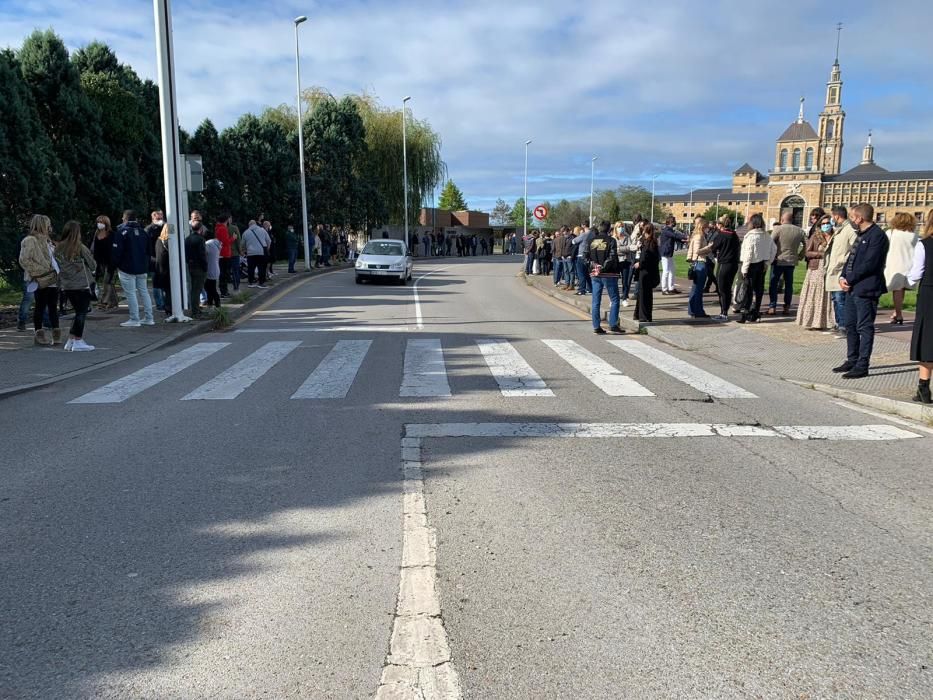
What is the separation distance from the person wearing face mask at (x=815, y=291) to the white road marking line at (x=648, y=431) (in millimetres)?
6264

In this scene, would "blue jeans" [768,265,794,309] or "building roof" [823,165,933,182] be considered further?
"building roof" [823,165,933,182]

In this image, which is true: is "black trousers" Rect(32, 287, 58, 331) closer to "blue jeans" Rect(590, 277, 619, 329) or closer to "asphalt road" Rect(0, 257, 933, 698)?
"asphalt road" Rect(0, 257, 933, 698)

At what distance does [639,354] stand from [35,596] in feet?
29.1

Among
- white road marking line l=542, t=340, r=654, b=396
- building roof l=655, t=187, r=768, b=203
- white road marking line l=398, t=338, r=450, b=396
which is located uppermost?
building roof l=655, t=187, r=768, b=203

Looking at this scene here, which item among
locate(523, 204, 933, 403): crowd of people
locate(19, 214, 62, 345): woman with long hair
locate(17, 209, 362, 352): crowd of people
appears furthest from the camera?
locate(17, 209, 362, 352): crowd of people

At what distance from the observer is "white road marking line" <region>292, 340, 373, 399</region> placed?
310 inches

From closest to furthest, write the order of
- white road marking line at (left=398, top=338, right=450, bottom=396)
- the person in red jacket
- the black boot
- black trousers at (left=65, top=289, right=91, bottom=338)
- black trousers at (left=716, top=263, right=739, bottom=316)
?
the black boot < white road marking line at (left=398, top=338, right=450, bottom=396) < black trousers at (left=65, top=289, right=91, bottom=338) < black trousers at (left=716, top=263, right=739, bottom=316) < the person in red jacket

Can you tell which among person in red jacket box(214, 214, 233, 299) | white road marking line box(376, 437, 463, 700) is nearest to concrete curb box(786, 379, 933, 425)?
white road marking line box(376, 437, 463, 700)

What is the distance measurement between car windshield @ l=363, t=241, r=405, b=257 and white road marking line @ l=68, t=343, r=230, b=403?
44.1 feet

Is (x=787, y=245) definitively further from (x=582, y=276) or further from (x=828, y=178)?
(x=828, y=178)

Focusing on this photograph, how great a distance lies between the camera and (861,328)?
8.66 metres

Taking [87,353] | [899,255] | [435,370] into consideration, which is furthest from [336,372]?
[899,255]

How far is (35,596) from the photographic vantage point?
337cm

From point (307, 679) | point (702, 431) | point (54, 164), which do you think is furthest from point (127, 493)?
point (54, 164)
